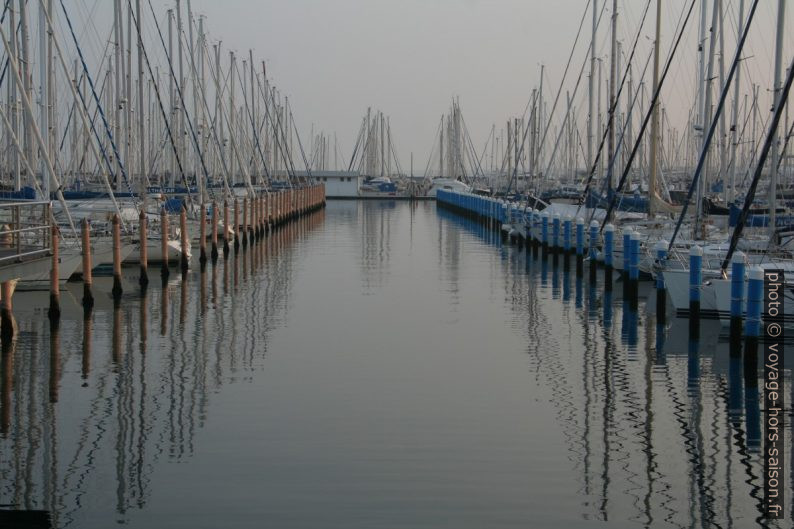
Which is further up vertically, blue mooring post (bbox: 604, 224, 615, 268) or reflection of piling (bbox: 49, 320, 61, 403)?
blue mooring post (bbox: 604, 224, 615, 268)

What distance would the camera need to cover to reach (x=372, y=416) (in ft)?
48.9

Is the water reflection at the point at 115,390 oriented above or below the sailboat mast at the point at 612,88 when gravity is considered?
below

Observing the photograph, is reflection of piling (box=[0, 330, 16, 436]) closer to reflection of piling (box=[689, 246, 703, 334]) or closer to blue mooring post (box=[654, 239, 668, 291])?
reflection of piling (box=[689, 246, 703, 334])

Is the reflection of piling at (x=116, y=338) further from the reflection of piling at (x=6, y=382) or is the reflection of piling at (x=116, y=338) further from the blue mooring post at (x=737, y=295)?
the blue mooring post at (x=737, y=295)

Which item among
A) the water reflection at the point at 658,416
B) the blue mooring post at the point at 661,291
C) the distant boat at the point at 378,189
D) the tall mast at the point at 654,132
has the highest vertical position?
the tall mast at the point at 654,132

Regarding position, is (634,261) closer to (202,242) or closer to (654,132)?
(654,132)

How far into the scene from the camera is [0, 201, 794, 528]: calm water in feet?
36.8

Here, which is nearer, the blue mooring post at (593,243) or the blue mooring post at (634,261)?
the blue mooring post at (634,261)

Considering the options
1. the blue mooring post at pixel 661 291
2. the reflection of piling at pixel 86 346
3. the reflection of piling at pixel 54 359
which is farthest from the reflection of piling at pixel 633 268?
the reflection of piling at pixel 54 359

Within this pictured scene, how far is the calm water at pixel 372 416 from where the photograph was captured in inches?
442

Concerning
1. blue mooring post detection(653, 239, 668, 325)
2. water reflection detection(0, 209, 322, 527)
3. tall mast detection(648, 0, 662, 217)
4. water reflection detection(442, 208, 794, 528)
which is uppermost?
tall mast detection(648, 0, 662, 217)

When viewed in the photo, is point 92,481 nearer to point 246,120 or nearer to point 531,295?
point 531,295

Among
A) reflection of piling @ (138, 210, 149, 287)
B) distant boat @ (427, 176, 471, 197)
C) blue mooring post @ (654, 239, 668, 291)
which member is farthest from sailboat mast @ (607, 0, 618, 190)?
distant boat @ (427, 176, 471, 197)

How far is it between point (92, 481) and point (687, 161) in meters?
72.9
